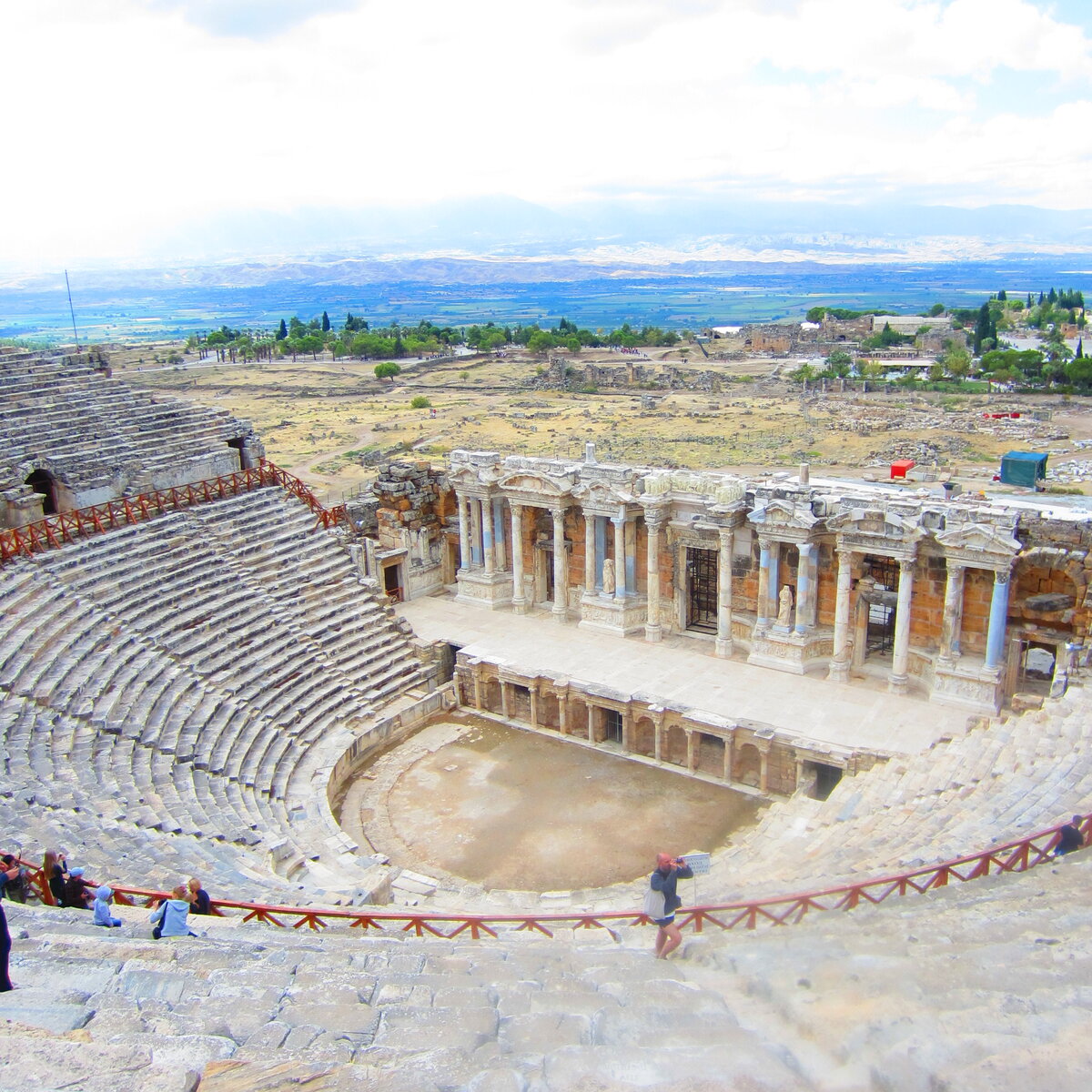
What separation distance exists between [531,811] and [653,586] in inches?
312

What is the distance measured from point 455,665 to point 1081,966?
18406 mm

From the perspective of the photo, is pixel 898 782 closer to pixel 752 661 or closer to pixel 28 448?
pixel 752 661

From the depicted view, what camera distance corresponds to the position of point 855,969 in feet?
29.8

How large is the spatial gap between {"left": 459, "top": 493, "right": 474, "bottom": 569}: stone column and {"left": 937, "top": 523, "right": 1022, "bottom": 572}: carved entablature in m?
13.8

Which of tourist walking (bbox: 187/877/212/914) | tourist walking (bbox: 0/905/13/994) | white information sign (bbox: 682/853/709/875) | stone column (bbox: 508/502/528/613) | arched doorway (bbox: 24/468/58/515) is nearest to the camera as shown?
tourist walking (bbox: 0/905/13/994)

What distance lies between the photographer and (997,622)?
22094 mm

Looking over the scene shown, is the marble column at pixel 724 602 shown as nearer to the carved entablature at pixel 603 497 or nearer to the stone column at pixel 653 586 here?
the stone column at pixel 653 586

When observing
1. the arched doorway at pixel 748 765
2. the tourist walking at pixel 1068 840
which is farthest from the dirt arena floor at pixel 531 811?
the tourist walking at pixel 1068 840

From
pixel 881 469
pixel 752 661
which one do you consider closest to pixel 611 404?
pixel 881 469

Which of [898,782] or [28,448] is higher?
[28,448]

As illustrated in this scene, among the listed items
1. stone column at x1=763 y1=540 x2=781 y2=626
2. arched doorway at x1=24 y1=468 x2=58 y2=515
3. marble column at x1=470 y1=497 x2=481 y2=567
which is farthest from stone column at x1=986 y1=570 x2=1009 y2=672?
arched doorway at x1=24 y1=468 x2=58 y2=515

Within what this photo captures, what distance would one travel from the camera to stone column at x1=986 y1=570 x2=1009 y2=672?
2184 cm

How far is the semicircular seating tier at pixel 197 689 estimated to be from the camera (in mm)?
15641

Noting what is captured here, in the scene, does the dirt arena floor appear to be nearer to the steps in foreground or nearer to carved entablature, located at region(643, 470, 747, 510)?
carved entablature, located at region(643, 470, 747, 510)
